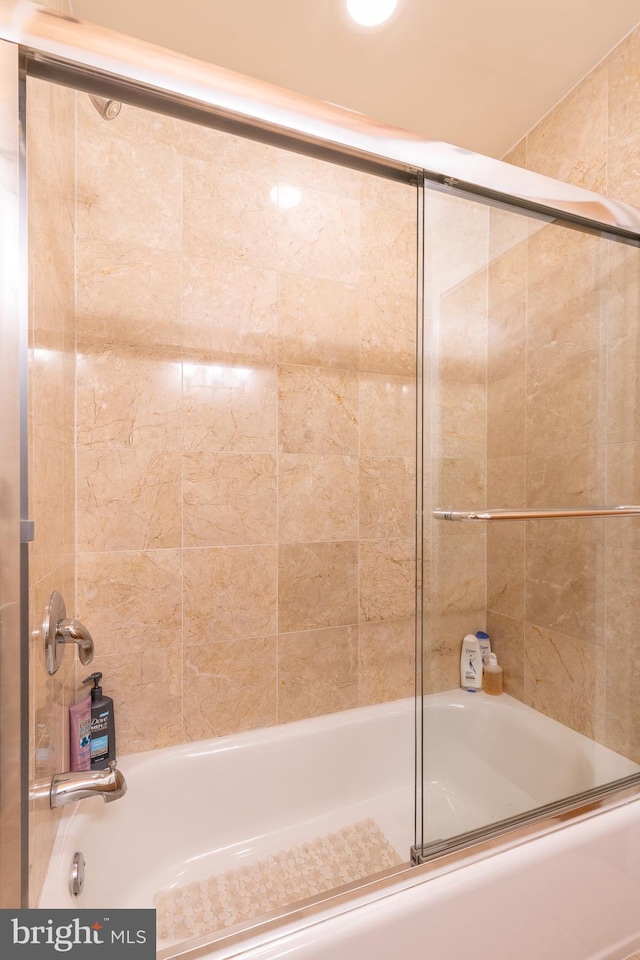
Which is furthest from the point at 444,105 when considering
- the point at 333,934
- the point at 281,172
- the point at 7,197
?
the point at 333,934

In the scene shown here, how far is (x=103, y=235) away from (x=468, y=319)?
99cm

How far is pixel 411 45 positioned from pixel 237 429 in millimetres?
1147

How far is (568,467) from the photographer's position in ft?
3.42

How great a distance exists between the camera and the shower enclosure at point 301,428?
0.74 m

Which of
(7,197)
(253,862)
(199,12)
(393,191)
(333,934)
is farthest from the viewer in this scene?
(393,191)

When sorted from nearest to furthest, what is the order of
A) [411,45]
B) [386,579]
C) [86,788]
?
[86,788]
[411,45]
[386,579]

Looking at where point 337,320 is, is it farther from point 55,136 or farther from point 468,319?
point 55,136

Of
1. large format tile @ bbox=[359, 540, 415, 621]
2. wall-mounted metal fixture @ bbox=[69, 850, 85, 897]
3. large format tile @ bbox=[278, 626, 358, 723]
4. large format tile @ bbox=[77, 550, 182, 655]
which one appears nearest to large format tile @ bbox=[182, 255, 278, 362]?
large format tile @ bbox=[77, 550, 182, 655]

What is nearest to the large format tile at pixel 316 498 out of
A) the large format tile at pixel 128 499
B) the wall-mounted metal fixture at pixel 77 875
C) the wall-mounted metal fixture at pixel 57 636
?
the large format tile at pixel 128 499

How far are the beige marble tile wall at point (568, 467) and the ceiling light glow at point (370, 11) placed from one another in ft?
2.20

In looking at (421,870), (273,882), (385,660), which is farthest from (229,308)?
(273,882)

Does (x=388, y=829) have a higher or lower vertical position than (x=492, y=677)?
lower

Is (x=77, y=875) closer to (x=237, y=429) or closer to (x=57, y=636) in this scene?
(x=57, y=636)

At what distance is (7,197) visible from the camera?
1.89 ft
